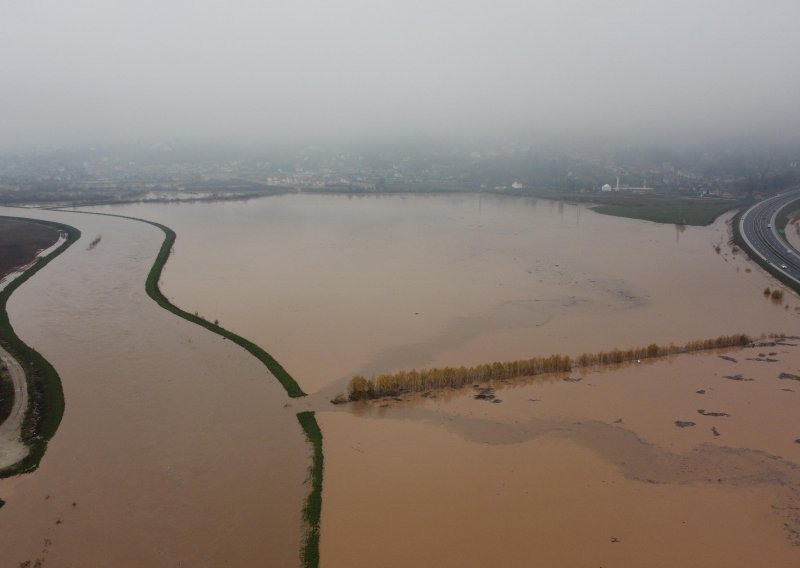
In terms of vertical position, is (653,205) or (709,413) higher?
(653,205)

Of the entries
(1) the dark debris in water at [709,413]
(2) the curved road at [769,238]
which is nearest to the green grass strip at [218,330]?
(1) the dark debris in water at [709,413]

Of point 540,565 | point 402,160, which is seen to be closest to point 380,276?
point 540,565

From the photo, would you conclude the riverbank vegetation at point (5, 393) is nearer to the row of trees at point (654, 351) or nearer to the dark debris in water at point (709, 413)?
the row of trees at point (654, 351)

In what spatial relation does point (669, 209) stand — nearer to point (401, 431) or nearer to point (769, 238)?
point (769, 238)

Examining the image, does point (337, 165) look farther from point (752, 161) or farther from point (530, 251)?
point (530, 251)

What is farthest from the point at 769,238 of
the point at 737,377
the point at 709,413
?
the point at 709,413

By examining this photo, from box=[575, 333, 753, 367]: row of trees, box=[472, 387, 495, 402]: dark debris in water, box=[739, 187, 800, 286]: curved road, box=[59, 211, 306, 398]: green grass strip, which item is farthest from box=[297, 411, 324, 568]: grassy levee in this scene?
box=[739, 187, 800, 286]: curved road
